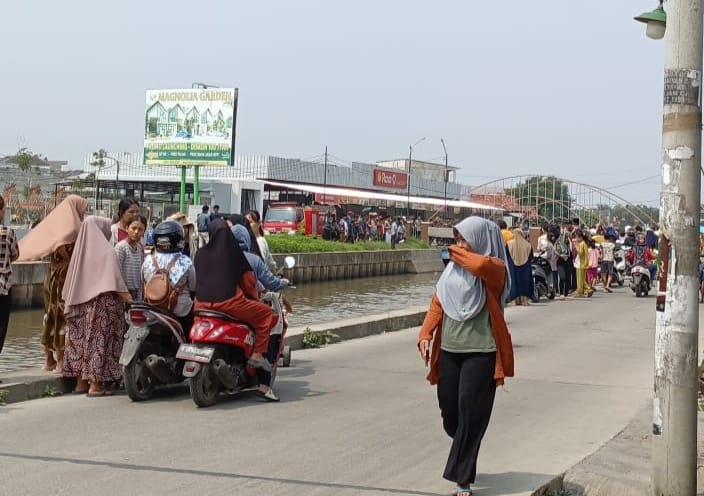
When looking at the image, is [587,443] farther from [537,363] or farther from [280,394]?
[537,363]

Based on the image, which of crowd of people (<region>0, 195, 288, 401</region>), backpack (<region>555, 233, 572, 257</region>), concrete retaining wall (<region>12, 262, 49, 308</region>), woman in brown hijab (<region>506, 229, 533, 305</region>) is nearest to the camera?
crowd of people (<region>0, 195, 288, 401</region>)

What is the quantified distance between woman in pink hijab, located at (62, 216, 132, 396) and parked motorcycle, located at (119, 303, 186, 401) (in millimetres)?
361

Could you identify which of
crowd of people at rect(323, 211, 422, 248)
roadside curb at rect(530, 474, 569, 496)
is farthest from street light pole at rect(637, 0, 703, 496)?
crowd of people at rect(323, 211, 422, 248)

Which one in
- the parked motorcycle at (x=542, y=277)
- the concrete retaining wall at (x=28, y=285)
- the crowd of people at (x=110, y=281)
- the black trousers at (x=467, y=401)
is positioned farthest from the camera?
→ the parked motorcycle at (x=542, y=277)

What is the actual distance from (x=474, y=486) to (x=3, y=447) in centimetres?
317

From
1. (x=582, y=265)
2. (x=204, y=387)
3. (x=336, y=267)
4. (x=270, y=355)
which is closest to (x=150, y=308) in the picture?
(x=204, y=387)

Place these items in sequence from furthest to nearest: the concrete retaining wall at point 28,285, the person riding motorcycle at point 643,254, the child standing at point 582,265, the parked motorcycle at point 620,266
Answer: the parked motorcycle at point 620,266 < the child standing at point 582,265 < the person riding motorcycle at point 643,254 < the concrete retaining wall at point 28,285

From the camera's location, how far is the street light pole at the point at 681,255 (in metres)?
5.21

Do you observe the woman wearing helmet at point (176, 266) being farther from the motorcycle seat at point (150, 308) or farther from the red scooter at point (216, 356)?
the red scooter at point (216, 356)

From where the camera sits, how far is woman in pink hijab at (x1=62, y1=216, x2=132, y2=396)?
8305 mm

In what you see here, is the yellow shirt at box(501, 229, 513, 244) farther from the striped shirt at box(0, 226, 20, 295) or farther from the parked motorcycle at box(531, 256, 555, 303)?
the striped shirt at box(0, 226, 20, 295)

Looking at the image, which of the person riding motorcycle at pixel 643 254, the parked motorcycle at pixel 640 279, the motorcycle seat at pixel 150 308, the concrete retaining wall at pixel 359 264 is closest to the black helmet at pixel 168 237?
the motorcycle seat at pixel 150 308

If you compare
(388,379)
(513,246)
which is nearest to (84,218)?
(388,379)

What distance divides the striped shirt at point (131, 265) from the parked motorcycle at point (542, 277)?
14126 mm
